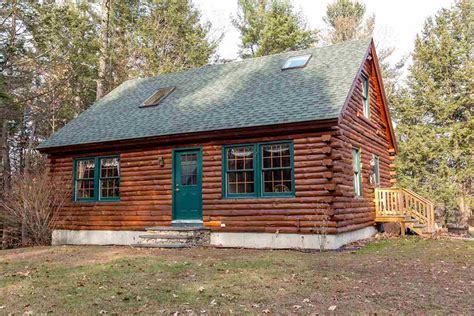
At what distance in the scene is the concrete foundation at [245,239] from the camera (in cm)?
1026

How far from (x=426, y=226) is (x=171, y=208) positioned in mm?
8428

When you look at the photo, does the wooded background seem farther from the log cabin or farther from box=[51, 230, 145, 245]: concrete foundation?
box=[51, 230, 145, 245]: concrete foundation

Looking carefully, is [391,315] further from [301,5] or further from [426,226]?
[301,5]

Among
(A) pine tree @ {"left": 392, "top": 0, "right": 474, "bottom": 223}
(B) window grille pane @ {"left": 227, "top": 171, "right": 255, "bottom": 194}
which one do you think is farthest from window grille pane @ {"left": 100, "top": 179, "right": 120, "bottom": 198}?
(A) pine tree @ {"left": 392, "top": 0, "right": 474, "bottom": 223}

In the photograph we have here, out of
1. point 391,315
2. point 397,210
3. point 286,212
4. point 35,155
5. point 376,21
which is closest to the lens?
point 391,315

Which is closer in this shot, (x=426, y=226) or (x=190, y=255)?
(x=190, y=255)

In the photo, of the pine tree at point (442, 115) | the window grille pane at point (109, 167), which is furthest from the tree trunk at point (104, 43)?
the pine tree at point (442, 115)

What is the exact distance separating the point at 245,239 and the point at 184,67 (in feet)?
62.9

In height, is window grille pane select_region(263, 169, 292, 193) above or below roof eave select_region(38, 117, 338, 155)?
below

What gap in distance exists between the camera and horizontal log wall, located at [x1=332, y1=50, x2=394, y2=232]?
35.0 ft

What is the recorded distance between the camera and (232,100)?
42.2 ft

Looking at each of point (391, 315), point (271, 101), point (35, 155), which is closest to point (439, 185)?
point (271, 101)

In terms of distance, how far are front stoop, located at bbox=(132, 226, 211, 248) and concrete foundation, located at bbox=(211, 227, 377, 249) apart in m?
0.32

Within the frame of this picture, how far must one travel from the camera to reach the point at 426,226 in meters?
13.4
